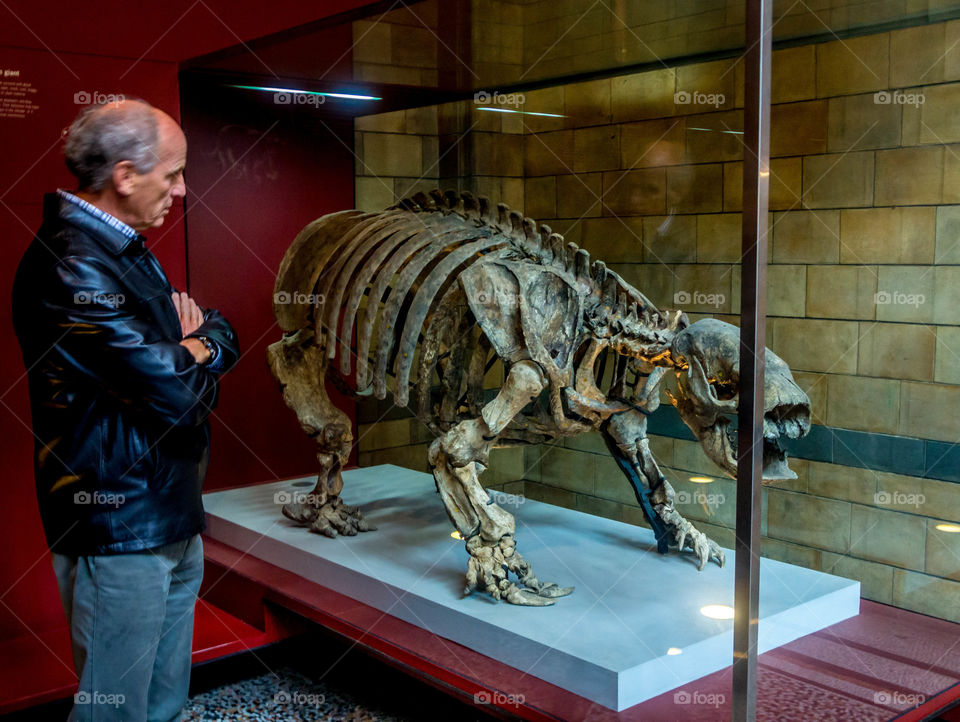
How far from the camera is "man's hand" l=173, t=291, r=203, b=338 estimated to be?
2982mm

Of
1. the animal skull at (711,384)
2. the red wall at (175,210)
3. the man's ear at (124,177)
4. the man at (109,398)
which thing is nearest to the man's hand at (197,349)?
the man at (109,398)

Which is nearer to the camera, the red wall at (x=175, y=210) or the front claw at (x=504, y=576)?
the front claw at (x=504, y=576)

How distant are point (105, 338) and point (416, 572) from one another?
85.2 inches

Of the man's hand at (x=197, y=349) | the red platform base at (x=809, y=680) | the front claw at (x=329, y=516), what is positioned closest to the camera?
the man's hand at (x=197, y=349)

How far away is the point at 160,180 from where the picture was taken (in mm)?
2676

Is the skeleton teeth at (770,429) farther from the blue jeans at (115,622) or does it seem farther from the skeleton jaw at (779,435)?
the blue jeans at (115,622)

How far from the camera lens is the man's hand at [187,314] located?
9.78 feet

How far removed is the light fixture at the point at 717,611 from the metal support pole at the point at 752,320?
3.78 ft

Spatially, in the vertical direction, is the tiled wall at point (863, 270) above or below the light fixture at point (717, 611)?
above

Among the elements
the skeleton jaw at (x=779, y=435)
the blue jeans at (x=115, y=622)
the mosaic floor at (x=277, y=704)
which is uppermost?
the skeleton jaw at (x=779, y=435)

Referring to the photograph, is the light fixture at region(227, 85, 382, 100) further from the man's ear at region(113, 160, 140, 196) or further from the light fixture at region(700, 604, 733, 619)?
the light fixture at region(700, 604, 733, 619)

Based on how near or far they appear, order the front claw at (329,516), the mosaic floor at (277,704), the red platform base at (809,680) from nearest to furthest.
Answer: the red platform base at (809,680) → the mosaic floor at (277,704) → the front claw at (329,516)

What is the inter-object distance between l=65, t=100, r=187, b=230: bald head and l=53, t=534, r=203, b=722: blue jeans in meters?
0.94

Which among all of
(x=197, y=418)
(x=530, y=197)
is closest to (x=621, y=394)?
(x=530, y=197)
